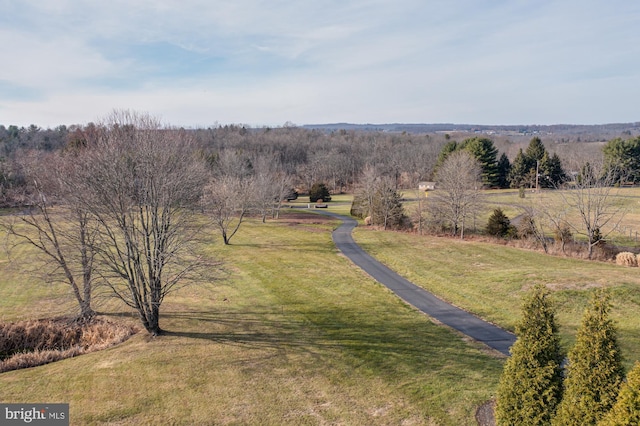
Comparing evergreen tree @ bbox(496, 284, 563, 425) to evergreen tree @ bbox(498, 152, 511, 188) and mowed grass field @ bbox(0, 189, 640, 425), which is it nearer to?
mowed grass field @ bbox(0, 189, 640, 425)

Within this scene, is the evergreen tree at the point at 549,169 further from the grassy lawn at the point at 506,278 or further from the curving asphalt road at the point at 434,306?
the curving asphalt road at the point at 434,306

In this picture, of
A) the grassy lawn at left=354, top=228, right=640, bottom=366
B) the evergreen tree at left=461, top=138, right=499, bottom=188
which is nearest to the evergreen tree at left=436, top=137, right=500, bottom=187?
the evergreen tree at left=461, top=138, right=499, bottom=188

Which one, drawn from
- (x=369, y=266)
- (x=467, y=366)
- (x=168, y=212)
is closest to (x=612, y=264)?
(x=369, y=266)

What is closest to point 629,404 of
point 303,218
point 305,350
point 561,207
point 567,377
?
point 567,377

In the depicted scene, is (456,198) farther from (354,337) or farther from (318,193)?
(318,193)

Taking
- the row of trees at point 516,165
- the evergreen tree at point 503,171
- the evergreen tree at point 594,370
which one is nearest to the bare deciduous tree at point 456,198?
the row of trees at point 516,165
